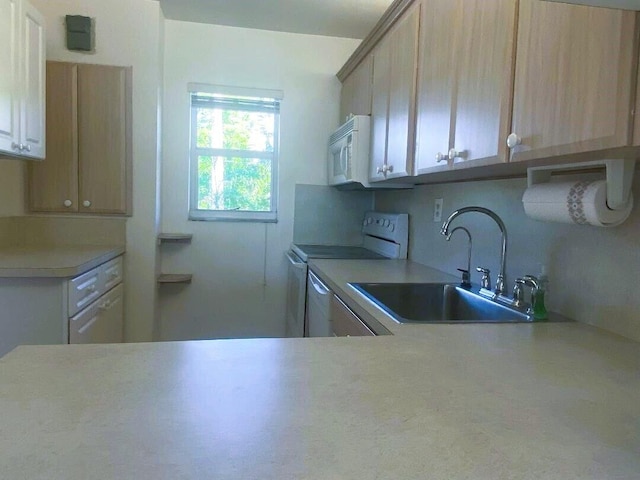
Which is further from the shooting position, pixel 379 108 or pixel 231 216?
pixel 231 216

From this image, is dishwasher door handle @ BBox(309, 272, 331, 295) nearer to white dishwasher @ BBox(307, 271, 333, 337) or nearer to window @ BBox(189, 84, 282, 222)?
white dishwasher @ BBox(307, 271, 333, 337)

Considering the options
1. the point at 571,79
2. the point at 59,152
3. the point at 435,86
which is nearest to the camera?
the point at 571,79

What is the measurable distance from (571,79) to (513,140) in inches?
8.7

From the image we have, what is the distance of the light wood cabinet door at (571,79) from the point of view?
Result: 910 mm

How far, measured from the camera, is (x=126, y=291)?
2984 millimetres

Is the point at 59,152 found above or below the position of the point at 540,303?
above

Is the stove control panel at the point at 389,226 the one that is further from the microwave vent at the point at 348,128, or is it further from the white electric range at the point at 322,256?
the microwave vent at the point at 348,128

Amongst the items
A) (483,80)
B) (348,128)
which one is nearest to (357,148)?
(348,128)

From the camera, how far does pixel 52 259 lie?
2.23m

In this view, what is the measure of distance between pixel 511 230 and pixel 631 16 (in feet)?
3.34

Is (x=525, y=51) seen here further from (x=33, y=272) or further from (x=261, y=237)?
(x=261, y=237)

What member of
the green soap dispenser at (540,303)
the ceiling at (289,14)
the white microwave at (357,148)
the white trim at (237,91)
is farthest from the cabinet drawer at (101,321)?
the green soap dispenser at (540,303)

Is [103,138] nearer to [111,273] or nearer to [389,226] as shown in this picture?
[111,273]

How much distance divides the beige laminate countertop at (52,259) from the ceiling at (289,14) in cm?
158
